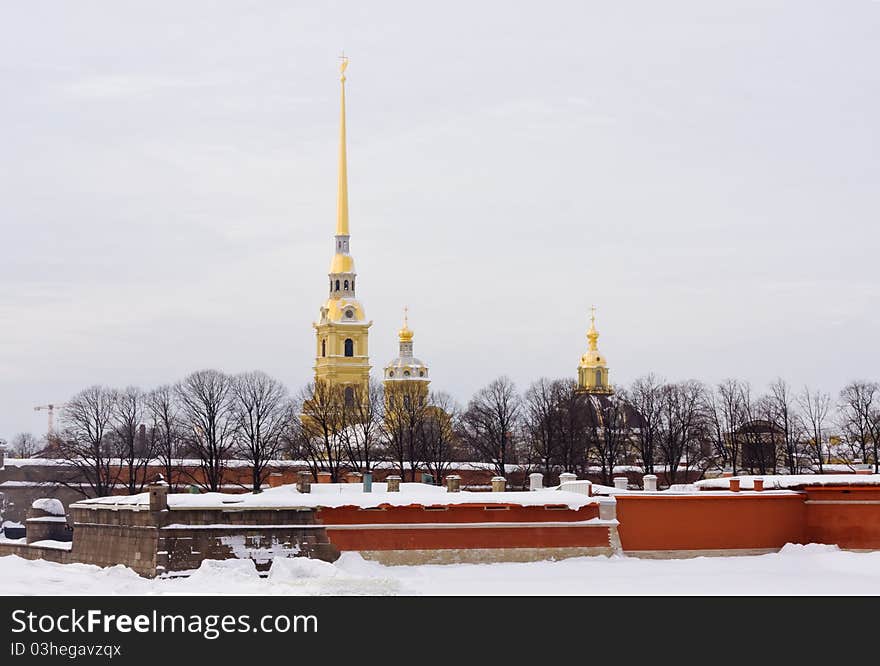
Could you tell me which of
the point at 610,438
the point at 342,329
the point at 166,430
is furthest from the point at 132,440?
the point at 342,329

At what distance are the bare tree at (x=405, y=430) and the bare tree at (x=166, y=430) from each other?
398 inches

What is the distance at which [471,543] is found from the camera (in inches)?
1763

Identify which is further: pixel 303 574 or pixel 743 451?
pixel 743 451

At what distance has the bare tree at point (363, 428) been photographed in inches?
3044

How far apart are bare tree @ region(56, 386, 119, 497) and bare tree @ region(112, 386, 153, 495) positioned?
48cm

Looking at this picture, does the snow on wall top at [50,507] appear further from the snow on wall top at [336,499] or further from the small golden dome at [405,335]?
the small golden dome at [405,335]

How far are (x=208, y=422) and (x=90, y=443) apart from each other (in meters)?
5.76

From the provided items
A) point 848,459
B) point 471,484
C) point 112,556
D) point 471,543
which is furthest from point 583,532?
point 848,459

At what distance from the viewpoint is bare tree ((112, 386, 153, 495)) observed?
71.6m

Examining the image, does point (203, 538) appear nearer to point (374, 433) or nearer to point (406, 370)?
point (374, 433)

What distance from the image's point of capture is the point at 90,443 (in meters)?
77.4
